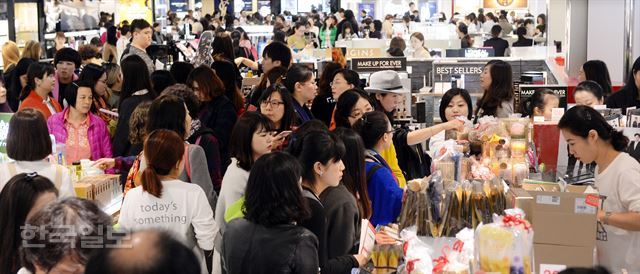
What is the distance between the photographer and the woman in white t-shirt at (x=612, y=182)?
410 centimetres

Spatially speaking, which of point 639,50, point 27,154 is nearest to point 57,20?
point 639,50

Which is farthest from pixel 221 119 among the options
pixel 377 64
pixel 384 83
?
pixel 377 64

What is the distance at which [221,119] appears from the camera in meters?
6.20

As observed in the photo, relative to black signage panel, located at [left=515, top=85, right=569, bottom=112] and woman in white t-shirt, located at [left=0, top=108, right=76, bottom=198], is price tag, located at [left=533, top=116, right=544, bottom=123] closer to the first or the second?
black signage panel, located at [left=515, top=85, right=569, bottom=112]

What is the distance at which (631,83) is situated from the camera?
7406mm

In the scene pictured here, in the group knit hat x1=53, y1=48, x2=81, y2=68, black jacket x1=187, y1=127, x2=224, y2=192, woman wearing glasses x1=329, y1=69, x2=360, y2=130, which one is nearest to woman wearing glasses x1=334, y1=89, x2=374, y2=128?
black jacket x1=187, y1=127, x2=224, y2=192

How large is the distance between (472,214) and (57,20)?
1305cm

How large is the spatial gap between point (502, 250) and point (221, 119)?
10.7 ft

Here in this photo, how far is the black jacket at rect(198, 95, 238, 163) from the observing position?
20.4 feet

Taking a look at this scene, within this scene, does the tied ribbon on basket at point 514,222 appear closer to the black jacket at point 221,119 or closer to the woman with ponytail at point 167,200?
the woman with ponytail at point 167,200

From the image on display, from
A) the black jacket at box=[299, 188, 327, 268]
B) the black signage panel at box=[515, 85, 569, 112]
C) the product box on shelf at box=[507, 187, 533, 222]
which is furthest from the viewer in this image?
the black signage panel at box=[515, 85, 569, 112]

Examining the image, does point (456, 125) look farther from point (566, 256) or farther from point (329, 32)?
point (329, 32)

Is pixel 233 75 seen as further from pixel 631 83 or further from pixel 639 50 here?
pixel 639 50

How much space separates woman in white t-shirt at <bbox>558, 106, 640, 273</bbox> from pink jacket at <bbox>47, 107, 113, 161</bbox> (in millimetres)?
3034
